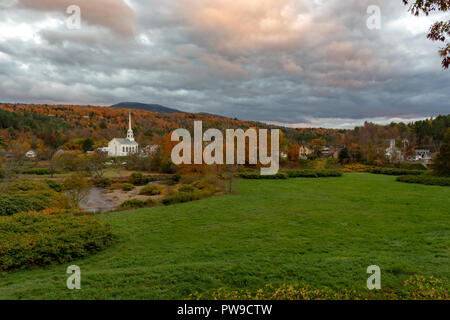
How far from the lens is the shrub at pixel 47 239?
277 inches

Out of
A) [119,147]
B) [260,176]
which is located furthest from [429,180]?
[119,147]

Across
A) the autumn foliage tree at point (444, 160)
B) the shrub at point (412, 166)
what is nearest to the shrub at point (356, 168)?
the shrub at point (412, 166)

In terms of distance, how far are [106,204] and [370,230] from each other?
18.9 meters

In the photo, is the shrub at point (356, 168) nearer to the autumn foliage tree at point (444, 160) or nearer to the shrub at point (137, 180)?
the autumn foliage tree at point (444, 160)

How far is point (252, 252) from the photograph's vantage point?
7562 millimetres

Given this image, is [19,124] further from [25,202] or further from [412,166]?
[412,166]

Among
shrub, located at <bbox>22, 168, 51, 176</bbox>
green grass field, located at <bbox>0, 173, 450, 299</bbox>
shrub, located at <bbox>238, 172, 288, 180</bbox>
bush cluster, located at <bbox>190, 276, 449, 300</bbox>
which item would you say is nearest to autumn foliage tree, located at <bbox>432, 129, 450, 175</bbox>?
shrub, located at <bbox>238, 172, 288, 180</bbox>

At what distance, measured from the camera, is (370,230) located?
10.1m

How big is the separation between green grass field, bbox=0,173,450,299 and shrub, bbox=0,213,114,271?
40cm

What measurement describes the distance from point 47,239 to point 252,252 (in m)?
6.13

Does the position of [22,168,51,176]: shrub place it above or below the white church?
below

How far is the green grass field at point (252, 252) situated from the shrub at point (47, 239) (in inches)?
15.9

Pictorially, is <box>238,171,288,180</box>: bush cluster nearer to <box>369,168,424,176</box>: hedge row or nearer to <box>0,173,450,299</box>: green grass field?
<box>369,168,424,176</box>: hedge row

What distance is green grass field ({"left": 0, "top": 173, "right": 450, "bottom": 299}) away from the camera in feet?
16.6
